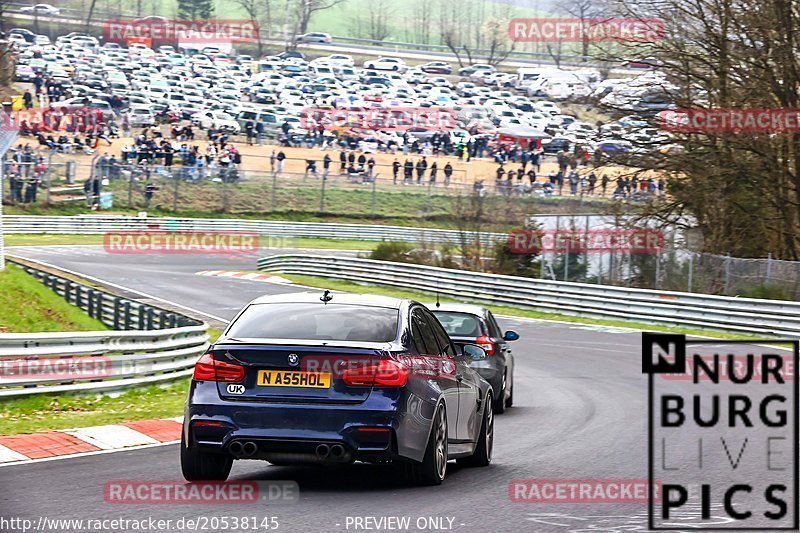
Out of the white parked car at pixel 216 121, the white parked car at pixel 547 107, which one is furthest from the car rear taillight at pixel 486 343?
the white parked car at pixel 547 107

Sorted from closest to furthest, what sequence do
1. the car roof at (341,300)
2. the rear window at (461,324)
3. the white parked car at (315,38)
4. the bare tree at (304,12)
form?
1. the car roof at (341,300)
2. the rear window at (461,324)
3. the white parked car at (315,38)
4. the bare tree at (304,12)

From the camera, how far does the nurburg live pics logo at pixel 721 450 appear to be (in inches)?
313

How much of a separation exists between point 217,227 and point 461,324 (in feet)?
143

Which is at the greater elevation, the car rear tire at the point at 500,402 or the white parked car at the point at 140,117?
the white parked car at the point at 140,117

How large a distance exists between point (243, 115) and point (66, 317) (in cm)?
5155

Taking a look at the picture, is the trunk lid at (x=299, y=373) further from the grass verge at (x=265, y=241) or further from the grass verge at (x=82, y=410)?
the grass verge at (x=265, y=241)

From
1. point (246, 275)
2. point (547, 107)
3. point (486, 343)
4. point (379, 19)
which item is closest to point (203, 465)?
point (486, 343)

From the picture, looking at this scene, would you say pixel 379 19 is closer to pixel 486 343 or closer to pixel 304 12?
pixel 304 12

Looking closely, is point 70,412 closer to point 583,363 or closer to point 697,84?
point 583,363

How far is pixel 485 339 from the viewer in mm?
15664

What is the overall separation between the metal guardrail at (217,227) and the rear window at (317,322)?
124 feet

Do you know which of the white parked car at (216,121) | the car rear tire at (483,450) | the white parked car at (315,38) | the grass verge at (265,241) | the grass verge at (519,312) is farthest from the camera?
the white parked car at (315,38)

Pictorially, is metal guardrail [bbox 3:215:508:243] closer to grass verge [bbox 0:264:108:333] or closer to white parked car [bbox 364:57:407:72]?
grass verge [bbox 0:264:108:333]

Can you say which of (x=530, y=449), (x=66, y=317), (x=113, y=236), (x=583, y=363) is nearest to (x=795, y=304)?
(x=583, y=363)
